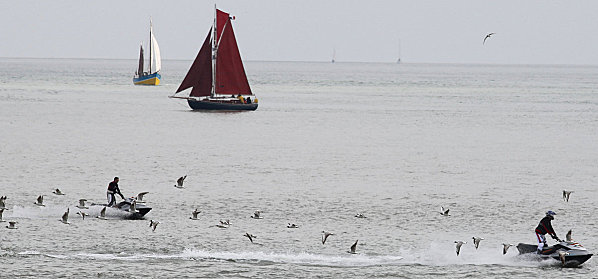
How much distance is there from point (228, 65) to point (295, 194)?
68180mm

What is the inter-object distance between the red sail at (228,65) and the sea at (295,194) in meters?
7.49

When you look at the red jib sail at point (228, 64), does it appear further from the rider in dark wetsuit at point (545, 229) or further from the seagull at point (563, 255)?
the seagull at point (563, 255)

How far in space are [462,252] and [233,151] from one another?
4266 cm

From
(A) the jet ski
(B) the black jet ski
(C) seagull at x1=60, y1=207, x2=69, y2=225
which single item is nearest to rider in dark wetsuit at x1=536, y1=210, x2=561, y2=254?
(B) the black jet ski

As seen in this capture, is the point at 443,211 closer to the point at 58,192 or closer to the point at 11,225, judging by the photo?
the point at 58,192

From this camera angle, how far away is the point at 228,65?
394 feet

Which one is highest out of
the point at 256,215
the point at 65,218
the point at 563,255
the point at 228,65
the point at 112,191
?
the point at 228,65

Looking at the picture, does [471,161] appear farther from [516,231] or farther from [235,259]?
[235,259]

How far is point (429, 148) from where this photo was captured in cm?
8450

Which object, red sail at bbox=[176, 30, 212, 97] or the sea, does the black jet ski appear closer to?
the sea

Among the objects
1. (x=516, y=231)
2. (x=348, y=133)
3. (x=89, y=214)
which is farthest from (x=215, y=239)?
(x=348, y=133)

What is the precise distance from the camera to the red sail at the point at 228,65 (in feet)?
393

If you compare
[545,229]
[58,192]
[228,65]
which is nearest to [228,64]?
[228,65]

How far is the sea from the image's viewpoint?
36.8m
